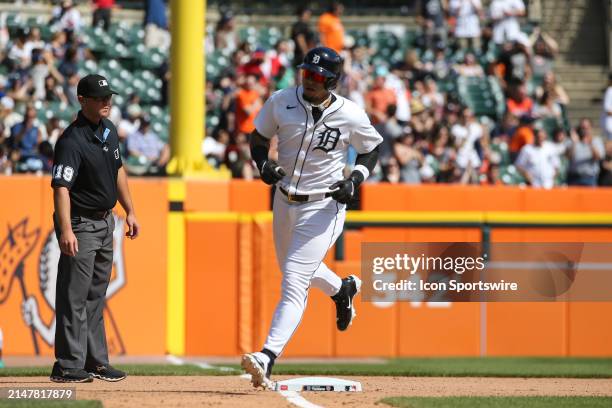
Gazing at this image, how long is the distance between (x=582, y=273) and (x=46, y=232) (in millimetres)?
5143

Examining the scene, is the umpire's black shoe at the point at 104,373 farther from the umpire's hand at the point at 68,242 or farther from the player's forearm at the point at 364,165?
the player's forearm at the point at 364,165

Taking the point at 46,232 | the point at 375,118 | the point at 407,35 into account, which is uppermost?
the point at 407,35

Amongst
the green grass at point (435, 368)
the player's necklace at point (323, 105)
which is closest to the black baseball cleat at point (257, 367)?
the player's necklace at point (323, 105)

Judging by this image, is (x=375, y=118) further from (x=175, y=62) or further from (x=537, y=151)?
(x=175, y=62)

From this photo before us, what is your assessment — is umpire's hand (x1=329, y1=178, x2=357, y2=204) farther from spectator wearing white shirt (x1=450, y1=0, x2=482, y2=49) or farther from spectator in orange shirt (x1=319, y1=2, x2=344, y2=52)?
spectator wearing white shirt (x1=450, y1=0, x2=482, y2=49)

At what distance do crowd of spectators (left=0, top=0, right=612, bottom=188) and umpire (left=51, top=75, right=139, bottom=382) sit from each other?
18.5ft

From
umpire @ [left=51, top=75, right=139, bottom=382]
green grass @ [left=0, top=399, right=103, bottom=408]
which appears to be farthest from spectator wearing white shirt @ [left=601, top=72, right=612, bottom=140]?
green grass @ [left=0, top=399, right=103, bottom=408]

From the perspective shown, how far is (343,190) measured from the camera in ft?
26.6

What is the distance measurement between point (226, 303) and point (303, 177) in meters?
4.51

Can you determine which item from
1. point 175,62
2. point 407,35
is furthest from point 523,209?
point 407,35

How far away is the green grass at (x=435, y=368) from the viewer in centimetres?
1017

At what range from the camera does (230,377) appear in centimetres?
957

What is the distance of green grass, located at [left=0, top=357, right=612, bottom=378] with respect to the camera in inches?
400

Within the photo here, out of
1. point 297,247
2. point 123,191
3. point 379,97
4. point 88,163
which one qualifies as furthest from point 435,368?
point 379,97
